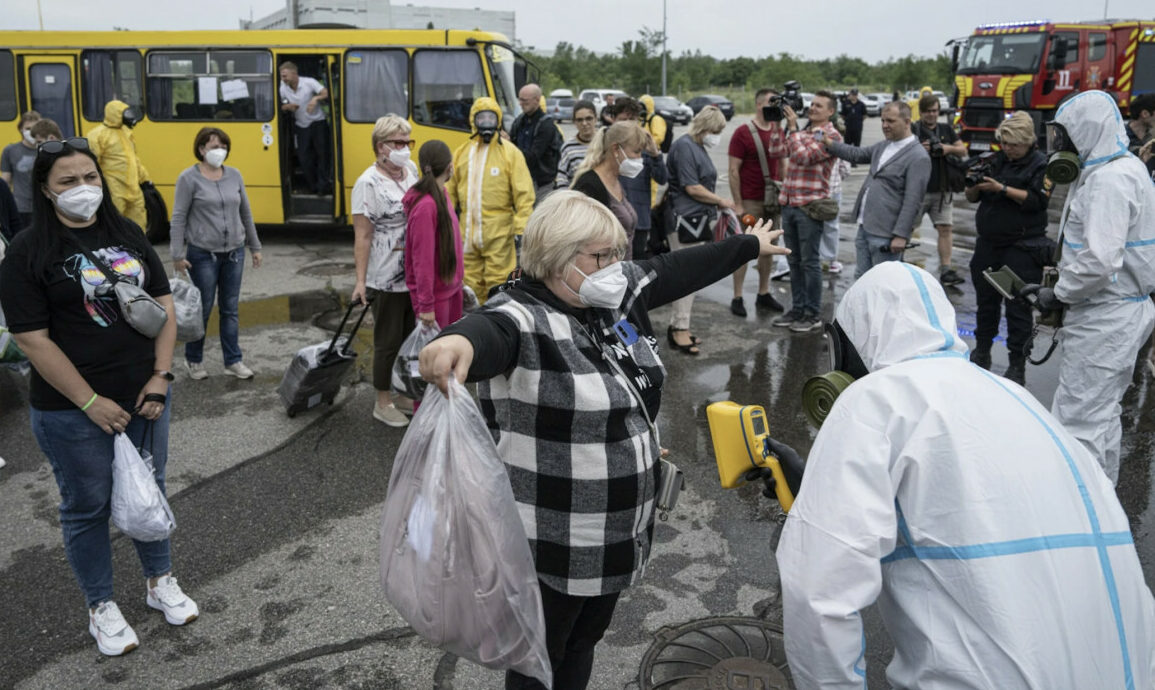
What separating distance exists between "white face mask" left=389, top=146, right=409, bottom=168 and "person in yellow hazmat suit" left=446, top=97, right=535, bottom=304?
2.66ft

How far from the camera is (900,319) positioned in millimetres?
1845

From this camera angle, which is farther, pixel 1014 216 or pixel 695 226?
pixel 695 226

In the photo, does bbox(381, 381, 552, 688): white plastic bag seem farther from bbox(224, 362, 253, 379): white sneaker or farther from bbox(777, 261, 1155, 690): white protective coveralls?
bbox(224, 362, 253, 379): white sneaker

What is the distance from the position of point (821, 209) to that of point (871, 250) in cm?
53

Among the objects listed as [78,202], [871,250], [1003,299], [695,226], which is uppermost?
[78,202]

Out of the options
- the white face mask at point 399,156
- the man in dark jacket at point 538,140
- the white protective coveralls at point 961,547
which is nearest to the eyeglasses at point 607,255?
the white protective coveralls at point 961,547

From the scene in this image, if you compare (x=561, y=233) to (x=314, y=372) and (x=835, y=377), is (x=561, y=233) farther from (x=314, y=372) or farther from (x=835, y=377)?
(x=314, y=372)

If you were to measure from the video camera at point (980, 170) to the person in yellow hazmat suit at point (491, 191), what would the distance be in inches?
118

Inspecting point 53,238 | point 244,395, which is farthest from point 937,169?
point 53,238

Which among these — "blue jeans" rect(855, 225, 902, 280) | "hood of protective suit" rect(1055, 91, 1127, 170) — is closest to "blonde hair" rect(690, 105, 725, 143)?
"blue jeans" rect(855, 225, 902, 280)

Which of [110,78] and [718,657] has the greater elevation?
[110,78]

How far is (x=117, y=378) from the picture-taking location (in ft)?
10.4

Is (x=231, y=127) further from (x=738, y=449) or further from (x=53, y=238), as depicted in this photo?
(x=738, y=449)

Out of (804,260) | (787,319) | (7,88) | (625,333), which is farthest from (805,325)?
(7,88)
